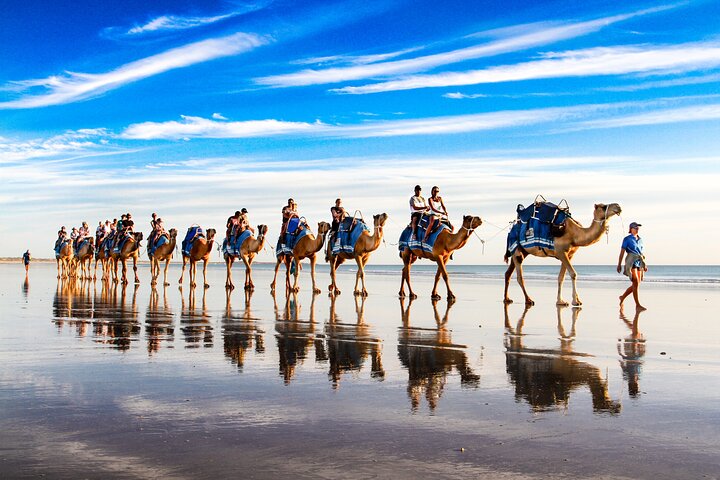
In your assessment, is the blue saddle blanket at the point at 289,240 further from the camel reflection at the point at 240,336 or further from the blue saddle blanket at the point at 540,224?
the camel reflection at the point at 240,336

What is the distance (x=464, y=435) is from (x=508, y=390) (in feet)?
6.19

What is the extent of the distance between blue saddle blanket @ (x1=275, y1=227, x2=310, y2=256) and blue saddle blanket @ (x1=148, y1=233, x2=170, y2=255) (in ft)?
30.1

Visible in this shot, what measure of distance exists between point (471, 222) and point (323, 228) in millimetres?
7359

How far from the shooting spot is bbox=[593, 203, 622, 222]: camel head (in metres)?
20.1

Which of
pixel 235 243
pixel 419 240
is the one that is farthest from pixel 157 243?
pixel 419 240

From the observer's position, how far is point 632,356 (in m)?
9.94

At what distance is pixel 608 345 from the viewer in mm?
11164

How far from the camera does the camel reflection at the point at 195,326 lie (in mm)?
11328

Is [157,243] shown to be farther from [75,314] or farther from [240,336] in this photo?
[240,336]

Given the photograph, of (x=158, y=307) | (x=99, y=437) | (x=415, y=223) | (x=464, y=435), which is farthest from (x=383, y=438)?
(x=415, y=223)

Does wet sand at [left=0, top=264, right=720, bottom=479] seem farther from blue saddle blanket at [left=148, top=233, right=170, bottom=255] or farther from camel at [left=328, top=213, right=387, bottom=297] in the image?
blue saddle blanket at [left=148, top=233, right=170, bottom=255]

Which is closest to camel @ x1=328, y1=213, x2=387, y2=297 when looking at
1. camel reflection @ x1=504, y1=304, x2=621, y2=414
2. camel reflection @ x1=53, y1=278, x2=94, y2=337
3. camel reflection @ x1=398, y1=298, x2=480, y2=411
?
camel reflection @ x1=53, y1=278, x2=94, y2=337

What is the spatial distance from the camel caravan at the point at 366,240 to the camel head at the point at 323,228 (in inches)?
1.5

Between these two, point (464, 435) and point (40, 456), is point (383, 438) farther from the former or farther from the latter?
point (40, 456)
